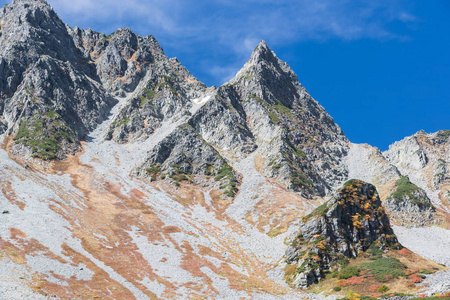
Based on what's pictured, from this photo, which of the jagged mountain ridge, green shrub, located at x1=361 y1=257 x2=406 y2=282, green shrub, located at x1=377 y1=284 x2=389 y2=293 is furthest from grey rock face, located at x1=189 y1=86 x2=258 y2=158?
green shrub, located at x1=377 y1=284 x2=389 y2=293

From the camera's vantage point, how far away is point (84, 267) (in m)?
51.1

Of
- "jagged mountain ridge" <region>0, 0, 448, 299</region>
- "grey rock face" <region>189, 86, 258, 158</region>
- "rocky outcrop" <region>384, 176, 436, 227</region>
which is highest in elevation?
"grey rock face" <region>189, 86, 258, 158</region>

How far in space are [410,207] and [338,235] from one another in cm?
9108

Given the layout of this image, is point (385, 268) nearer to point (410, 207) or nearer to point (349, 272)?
point (349, 272)

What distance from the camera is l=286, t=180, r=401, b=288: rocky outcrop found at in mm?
54375

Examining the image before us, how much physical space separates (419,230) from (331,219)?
79.3 metres

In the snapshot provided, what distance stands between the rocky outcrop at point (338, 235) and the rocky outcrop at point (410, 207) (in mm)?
72022

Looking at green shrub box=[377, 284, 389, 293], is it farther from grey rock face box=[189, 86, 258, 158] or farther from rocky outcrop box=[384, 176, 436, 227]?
grey rock face box=[189, 86, 258, 158]

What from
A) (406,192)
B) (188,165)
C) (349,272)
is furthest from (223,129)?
(349,272)

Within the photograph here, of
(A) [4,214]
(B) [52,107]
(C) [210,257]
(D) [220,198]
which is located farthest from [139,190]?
(B) [52,107]

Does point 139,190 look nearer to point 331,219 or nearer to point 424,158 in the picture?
point 331,219

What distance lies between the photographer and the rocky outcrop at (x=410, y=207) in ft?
409

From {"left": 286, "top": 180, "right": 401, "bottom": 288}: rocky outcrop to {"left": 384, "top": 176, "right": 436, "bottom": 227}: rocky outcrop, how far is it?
2836 inches

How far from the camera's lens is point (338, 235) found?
60000mm
